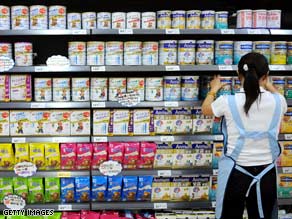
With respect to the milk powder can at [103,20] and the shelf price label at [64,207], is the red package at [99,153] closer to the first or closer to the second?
the shelf price label at [64,207]

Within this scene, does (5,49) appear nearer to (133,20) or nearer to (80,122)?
(80,122)

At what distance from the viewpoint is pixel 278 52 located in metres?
2.97

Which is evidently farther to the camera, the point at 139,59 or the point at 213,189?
the point at 213,189

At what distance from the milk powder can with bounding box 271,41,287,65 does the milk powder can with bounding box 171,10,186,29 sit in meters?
0.71

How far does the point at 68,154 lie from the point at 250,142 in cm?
138

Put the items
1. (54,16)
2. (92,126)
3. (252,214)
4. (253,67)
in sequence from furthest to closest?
(92,126), (54,16), (252,214), (253,67)

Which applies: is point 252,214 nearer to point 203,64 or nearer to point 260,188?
point 260,188

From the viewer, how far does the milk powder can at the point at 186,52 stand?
2.90m

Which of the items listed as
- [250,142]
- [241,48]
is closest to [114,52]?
[241,48]

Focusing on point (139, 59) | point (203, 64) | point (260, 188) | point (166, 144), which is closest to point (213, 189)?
point (166, 144)

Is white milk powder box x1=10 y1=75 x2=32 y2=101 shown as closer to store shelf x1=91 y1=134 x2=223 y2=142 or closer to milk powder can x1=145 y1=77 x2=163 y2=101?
store shelf x1=91 y1=134 x2=223 y2=142

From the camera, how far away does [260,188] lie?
2359 mm

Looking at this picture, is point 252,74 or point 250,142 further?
point 250,142

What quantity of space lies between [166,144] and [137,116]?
0.32m
